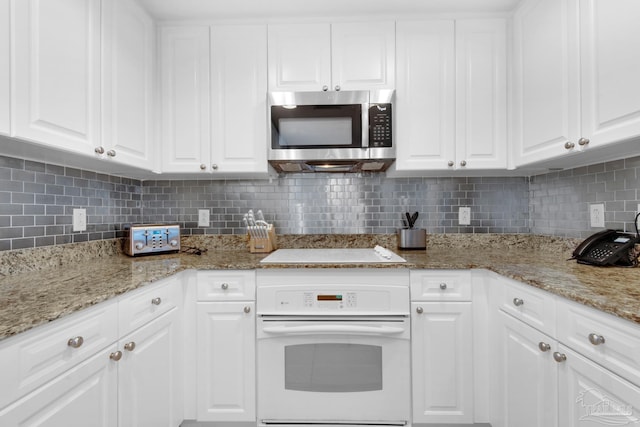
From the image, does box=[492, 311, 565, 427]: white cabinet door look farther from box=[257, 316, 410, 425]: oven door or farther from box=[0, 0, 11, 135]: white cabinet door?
box=[0, 0, 11, 135]: white cabinet door

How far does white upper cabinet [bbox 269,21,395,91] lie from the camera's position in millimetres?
1801

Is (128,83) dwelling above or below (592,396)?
above

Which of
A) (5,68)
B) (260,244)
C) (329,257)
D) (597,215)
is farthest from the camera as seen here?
(260,244)

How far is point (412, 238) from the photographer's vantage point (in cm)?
195

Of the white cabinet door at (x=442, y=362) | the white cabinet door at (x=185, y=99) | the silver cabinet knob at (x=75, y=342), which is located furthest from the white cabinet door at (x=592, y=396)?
the white cabinet door at (x=185, y=99)

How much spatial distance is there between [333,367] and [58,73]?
1.65 m

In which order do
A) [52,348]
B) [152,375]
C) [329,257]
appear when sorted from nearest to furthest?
[52,348] → [152,375] → [329,257]

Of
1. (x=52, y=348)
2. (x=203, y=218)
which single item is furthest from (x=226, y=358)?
(x=203, y=218)

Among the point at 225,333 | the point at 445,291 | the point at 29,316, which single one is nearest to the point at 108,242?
the point at 225,333

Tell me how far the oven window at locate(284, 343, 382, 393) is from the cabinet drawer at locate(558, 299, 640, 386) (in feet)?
2.51

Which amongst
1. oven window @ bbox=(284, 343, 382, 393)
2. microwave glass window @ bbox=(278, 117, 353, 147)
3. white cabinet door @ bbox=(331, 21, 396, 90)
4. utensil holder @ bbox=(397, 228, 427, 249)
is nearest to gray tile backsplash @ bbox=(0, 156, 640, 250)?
utensil holder @ bbox=(397, 228, 427, 249)

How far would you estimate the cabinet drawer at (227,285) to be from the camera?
1520mm

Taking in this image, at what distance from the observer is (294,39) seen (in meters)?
1.82

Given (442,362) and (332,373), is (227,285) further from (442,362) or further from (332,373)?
(442,362)
